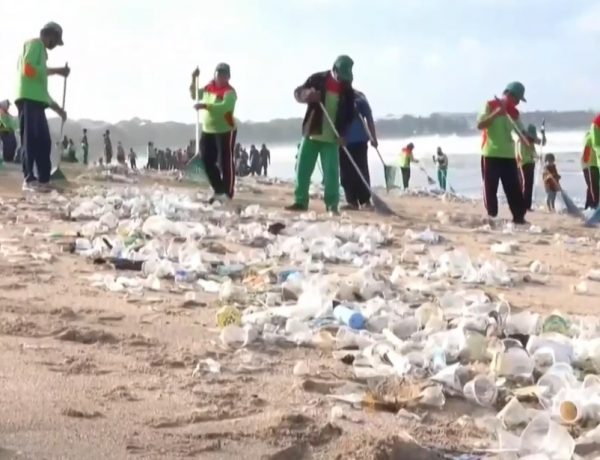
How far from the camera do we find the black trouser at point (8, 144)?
18141 mm

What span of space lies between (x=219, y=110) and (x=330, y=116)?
1115 millimetres

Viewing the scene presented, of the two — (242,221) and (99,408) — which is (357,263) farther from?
(99,408)

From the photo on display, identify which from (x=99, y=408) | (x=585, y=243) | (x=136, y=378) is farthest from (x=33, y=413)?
(x=585, y=243)

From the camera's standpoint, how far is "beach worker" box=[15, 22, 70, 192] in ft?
31.2

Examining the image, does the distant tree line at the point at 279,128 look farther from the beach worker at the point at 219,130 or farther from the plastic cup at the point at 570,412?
the plastic cup at the point at 570,412

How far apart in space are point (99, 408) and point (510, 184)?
7.29 meters

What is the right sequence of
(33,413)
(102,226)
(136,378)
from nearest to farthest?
(33,413) → (136,378) → (102,226)

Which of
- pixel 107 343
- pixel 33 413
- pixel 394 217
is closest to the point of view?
pixel 33 413

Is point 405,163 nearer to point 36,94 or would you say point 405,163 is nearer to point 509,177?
point 509,177

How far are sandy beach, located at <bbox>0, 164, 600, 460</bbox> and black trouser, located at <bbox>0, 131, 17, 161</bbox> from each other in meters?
13.0

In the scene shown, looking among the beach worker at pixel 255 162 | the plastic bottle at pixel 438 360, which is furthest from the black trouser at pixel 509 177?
the beach worker at pixel 255 162

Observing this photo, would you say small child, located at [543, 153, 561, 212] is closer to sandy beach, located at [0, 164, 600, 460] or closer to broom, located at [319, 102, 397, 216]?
broom, located at [319, 102, 397, 216]

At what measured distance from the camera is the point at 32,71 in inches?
373

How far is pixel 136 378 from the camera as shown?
3.23m
